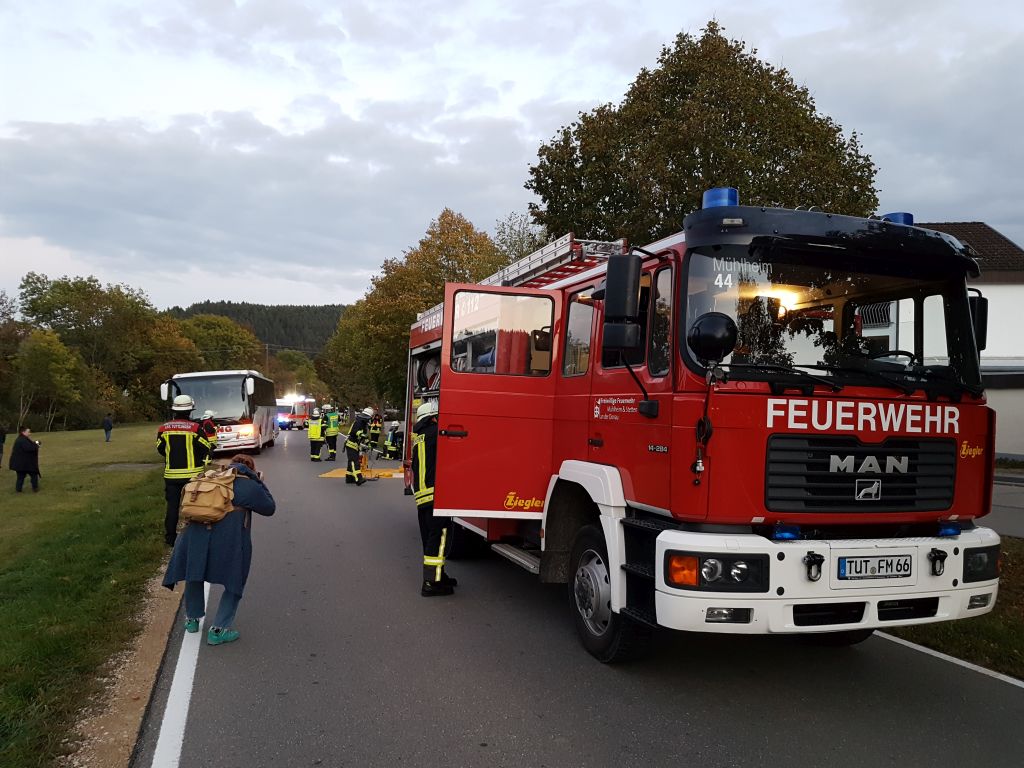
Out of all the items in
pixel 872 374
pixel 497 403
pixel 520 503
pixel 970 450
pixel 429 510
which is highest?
pixel 872 374

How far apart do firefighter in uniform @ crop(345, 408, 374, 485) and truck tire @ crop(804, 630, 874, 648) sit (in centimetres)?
1206

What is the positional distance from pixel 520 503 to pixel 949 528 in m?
2.83

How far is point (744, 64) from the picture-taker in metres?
12.6

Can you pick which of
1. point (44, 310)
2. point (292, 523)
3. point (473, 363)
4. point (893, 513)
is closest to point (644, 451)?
point (893, 513)

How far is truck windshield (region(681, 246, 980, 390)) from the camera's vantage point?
14.1ft

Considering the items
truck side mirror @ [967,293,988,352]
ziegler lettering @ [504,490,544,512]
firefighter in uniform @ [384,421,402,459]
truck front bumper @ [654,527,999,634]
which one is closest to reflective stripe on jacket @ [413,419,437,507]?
ziegler lettering @ [504,490,544,512]

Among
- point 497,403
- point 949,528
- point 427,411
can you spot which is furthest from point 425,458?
point 949,528

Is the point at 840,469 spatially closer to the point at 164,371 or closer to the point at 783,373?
the point at 783,373

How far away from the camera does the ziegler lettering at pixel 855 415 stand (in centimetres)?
410

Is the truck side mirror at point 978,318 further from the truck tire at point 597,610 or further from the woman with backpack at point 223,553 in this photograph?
the woman with backpack at point 223,553

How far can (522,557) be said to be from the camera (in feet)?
20.9

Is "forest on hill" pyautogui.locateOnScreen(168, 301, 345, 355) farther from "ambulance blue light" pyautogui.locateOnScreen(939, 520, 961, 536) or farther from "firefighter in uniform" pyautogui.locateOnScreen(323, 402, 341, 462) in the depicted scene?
"ambulance blue light" pyautogui.locateOnScreen(939, 520, 961, 536)

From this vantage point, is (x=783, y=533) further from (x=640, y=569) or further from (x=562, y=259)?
(x=562, y=259)

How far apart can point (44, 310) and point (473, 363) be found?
81961mm
